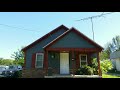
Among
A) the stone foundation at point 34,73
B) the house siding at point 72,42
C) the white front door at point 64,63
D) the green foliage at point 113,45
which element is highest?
the green foliage at point 113,45

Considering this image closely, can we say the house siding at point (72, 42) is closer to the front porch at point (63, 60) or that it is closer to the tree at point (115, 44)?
the front porch at point (63, 60)

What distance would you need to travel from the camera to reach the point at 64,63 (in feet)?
61.0

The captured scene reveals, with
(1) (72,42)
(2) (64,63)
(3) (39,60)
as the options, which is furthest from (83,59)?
(3) (39,60)

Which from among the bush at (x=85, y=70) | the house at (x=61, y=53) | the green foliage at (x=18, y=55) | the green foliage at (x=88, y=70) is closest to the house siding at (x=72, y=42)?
the house at (x=61, y=53)

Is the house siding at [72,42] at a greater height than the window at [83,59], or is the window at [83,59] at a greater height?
the house siding at [72,42]

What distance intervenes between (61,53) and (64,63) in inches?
40.0

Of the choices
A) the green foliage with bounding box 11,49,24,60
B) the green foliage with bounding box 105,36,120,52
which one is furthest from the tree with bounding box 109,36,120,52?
the green foliage with bounding box 11,49,24,60

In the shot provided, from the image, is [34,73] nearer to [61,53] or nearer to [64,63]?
[64,63]

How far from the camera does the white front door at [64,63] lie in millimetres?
18312

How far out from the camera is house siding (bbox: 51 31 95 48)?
17422mm

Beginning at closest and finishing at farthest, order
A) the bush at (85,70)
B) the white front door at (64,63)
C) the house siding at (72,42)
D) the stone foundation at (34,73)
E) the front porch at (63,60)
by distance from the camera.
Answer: the bush at (85,70)
the house siding at (72,42)
the front porch at (63,60)
the white front door at (64,63)
the stone foundation at (34,73)
